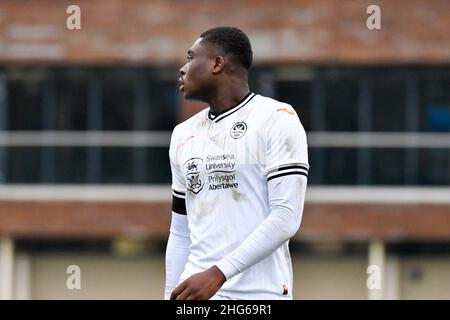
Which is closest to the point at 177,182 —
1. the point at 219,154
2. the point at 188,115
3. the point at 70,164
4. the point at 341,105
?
the point at 219,154

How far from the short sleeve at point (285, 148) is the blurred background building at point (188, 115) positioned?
65.3ft

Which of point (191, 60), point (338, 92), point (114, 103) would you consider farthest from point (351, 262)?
point (191, 60)

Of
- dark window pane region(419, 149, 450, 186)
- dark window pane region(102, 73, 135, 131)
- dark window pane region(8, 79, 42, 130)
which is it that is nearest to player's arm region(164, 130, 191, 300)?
dark window pane region(419, 149, 450, 186)

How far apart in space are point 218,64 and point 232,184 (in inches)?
20.9

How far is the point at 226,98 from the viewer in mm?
5438

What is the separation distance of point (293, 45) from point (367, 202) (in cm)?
343

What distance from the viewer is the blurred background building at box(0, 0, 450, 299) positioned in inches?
992

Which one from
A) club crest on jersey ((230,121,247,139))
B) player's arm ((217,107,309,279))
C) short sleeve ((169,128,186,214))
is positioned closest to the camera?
player's arm ((217,107,309,279))

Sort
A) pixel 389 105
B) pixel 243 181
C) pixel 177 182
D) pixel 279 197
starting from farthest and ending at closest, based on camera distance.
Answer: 1. pixel 389 105
2. pixel 177 182
3. pixel 243 181
4. pixel 279 197

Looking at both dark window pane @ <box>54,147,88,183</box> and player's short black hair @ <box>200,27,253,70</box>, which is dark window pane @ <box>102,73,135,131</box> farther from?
player's short black hair @ <box>200,27,253,70</box>

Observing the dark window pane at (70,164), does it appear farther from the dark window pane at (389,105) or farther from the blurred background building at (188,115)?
the dark window pane at (389,105)

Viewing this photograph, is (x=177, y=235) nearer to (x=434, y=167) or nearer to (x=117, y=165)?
(x=434, y=167)

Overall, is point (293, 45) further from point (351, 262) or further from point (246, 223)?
point (246, 223)

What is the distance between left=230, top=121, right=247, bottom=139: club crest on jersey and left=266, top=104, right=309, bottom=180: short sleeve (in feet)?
0.41
